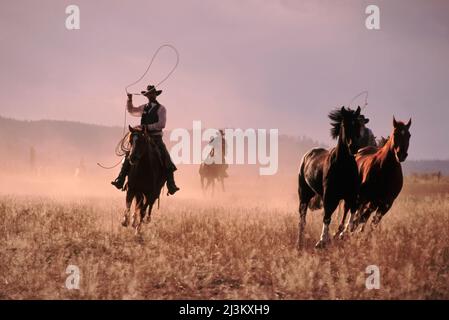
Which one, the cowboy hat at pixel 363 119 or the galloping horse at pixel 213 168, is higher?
the cowboy hat at pixel 363 119

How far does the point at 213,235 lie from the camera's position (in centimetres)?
1019

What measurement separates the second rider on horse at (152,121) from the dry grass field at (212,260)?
3.64 feet

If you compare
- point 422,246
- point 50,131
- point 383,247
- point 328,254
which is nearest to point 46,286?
point 328,254

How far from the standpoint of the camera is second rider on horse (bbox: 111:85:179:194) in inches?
448

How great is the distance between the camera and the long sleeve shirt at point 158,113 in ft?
37.2

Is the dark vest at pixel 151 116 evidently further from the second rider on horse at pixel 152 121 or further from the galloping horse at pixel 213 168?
the galloping horse at pixel 213 168

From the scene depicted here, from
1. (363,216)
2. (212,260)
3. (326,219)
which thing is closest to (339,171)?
(326,219)

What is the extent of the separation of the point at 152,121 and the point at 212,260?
425cm

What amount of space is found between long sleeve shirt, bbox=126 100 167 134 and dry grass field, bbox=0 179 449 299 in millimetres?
2267

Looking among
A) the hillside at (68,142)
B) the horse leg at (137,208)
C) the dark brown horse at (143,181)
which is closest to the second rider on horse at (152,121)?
the dark brown horse at (143,181)

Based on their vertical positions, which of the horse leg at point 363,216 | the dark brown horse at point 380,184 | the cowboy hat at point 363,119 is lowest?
the horse leg at point 363,216
